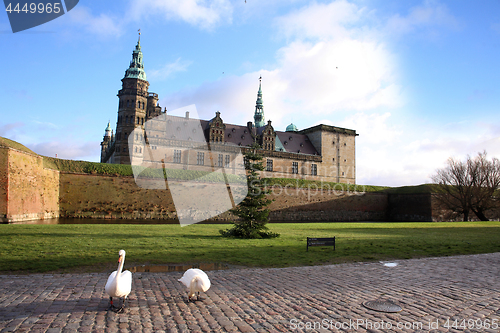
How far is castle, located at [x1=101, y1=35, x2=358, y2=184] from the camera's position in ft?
136

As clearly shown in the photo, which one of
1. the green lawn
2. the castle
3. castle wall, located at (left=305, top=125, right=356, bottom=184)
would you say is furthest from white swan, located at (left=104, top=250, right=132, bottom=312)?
castle wall, located at (left=305, top=125, right=356, bottom=184)

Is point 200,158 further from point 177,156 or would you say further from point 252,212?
point 252,212

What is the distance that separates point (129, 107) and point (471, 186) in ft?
138

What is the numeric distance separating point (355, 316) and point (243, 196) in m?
10.9

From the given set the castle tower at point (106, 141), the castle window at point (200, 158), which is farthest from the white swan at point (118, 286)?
the castle tower at point (106, 141)

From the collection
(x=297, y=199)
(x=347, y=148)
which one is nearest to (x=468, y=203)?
(x=297, y=199)

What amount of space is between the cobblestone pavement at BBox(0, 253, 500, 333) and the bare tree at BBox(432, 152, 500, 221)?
33399mm

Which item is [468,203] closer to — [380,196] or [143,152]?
[380,196]

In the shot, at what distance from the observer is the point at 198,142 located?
143 ft

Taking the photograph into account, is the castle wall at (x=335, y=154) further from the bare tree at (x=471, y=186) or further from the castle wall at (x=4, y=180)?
the castle wall at (x=4, y=180)

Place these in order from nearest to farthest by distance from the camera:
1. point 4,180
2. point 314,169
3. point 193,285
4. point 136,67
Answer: point 193,285, point 4,180, point 136,67, point 314,169

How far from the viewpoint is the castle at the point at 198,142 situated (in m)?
41.3

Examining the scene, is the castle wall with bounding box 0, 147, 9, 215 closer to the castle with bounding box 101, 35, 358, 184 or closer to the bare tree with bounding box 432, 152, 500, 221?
the castle with bounding box 101, 35, 358, 184

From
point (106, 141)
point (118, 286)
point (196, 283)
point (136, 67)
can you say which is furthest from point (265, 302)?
point (106, 141)
